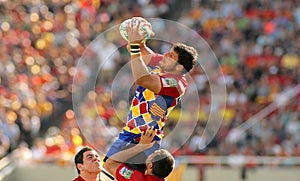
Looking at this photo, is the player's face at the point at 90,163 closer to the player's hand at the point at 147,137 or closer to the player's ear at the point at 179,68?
the player's hand at the point at 147,137

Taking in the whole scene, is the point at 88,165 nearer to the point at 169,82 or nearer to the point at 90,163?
the point at 90,163

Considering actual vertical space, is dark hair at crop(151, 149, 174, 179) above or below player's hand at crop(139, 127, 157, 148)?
below

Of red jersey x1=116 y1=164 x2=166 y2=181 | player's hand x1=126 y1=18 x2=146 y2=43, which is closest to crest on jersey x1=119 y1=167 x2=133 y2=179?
red jersey x1=116 y1=164 x2=166 y2=181

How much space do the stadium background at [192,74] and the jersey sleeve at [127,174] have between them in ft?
20.6

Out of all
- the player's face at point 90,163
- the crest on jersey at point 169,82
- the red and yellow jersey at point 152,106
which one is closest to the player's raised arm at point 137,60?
the crest on jersey at point 169,82

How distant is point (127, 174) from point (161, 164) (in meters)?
0.54

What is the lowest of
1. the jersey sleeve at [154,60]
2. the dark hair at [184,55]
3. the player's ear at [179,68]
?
the player's ear at [179,68]

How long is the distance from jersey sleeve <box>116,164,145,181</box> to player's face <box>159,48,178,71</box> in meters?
0.97

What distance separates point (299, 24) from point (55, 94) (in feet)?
17.4

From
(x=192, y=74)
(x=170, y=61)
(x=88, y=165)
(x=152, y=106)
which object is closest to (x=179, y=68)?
(x=170, y=61)

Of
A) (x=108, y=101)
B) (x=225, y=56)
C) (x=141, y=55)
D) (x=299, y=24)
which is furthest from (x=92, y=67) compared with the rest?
(x=141, y=55)

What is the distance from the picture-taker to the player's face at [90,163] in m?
8.02

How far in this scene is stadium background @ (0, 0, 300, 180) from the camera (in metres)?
17.2

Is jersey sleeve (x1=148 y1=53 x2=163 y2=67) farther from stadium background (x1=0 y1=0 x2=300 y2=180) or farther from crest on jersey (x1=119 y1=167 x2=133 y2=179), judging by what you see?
stadium background (x1=0 y1=0 x2=300 y2=180)
